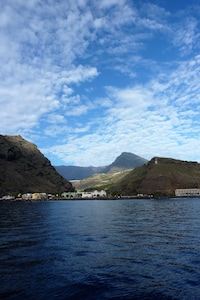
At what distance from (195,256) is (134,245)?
36.6 ft

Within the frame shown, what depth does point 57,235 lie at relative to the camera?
61406 millimetres

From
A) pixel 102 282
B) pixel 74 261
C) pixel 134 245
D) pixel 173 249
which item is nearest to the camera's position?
pixel 102 282

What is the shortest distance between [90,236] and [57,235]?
23.5 ft

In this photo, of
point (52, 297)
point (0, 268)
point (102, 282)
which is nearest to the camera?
point (52, 297)

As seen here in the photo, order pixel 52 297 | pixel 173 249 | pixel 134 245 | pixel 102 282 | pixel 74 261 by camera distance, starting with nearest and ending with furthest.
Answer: pixel 52 297 < pixel 102 282 < pixel 74 261 < pixel 173 249 < pixel 134 245

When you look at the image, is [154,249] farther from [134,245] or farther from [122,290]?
[122,290]

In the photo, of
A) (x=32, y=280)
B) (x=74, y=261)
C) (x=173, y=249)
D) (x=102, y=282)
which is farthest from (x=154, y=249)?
(x=32, y=280)

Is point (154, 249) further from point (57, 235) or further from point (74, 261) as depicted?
point (57, 235)

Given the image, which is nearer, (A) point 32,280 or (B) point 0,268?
(A) point 32,280

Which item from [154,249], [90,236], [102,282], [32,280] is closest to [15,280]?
[32,280]

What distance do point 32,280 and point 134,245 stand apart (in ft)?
71.2

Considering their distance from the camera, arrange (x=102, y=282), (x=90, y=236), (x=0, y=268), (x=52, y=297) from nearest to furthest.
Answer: (x=52, y=297)
(x=102, y=282)
(x=0, y=268)
(x=90, y=236)

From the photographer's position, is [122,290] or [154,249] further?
[154,249]

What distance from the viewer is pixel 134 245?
48188mm
